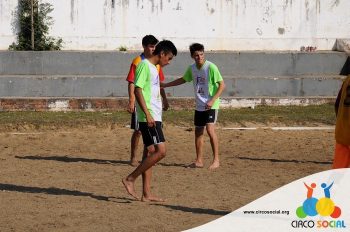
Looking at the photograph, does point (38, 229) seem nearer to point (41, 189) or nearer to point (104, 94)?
point (41, 189)

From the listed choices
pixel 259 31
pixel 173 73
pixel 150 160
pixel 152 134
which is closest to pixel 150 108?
pixel 152 134

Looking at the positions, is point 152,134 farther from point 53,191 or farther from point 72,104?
point 72,104

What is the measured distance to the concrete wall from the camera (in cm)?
2025

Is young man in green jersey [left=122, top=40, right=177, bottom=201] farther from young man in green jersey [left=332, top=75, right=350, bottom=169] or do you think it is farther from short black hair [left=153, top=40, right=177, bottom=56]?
young man in green jersey [left=332, top=75, right=350, bottom=169]

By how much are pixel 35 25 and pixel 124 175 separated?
33.2 ft

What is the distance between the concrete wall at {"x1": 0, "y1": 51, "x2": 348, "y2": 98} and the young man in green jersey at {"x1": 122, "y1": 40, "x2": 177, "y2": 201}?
10.2m

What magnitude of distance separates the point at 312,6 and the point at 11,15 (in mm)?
7352

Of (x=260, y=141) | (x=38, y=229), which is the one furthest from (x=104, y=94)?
(x=38, y=229)

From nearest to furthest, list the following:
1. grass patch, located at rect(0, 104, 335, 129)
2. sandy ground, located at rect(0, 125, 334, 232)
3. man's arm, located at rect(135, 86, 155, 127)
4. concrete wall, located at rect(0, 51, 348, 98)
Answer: sandy ground, located at rect(0, 125, 334, 232) → man's arm, located at rect(135, 86, 155, 127) → grass patch, located at rect(0, 104, 335, 129) → concrete wall, located at rect(0, 51, 348, 98)

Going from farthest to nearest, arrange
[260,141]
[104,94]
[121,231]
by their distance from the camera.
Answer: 1. [104,94]
2. [260,141]
3. [121,231]

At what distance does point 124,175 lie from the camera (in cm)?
1205

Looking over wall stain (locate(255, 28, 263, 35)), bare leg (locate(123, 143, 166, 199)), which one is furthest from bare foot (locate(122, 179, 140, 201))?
wall stain (locate(255, 28, 263, 35))

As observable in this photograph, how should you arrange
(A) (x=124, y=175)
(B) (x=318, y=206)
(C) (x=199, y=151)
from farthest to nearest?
1. (C) (x=199, y=151)
2. (A) (x=124, y=175)
3. (B) (x=318, y=206)

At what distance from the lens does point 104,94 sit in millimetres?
20312
